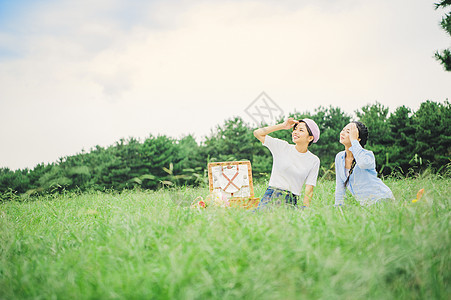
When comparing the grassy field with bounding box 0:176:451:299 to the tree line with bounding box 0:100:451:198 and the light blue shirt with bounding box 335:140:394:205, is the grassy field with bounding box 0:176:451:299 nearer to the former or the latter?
the light blue shirt with bounding box 335:140:394:205

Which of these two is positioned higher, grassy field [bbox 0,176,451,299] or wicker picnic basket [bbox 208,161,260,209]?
wicker picnic basket [bbox 208,161,260,209]

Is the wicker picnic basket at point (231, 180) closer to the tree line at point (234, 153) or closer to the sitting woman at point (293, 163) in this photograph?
the sitting woman at point (293, 163)

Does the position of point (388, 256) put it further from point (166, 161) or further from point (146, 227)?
point (166, 161)

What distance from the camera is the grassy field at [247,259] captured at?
1935mm

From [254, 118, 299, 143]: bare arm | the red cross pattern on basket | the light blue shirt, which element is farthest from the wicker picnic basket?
the light blue shirt

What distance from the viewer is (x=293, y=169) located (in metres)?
4.33

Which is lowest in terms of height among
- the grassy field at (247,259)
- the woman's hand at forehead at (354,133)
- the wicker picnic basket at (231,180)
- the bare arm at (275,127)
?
the grassy field at (247,259)

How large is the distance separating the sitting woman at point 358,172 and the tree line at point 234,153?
929cm

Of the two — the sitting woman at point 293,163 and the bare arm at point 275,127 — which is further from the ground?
the bare arm at point 275,127

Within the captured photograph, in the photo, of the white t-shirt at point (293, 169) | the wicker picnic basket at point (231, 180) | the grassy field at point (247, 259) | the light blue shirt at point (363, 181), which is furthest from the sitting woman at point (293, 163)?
the grassy field at point (247, 259)

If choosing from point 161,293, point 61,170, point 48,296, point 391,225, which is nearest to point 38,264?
Answer: point 48,296

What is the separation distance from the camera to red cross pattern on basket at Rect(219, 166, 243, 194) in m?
5.02

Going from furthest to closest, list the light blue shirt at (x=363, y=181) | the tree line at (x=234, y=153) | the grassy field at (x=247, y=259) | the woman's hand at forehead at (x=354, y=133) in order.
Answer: the tree line at (x=234, y=153) < the woman's hand at forehead at (x=354, y=133) < the light blue shirt at (x=363, y=181) < the grassy field at (x=247, y=259)

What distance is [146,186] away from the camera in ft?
60.7
